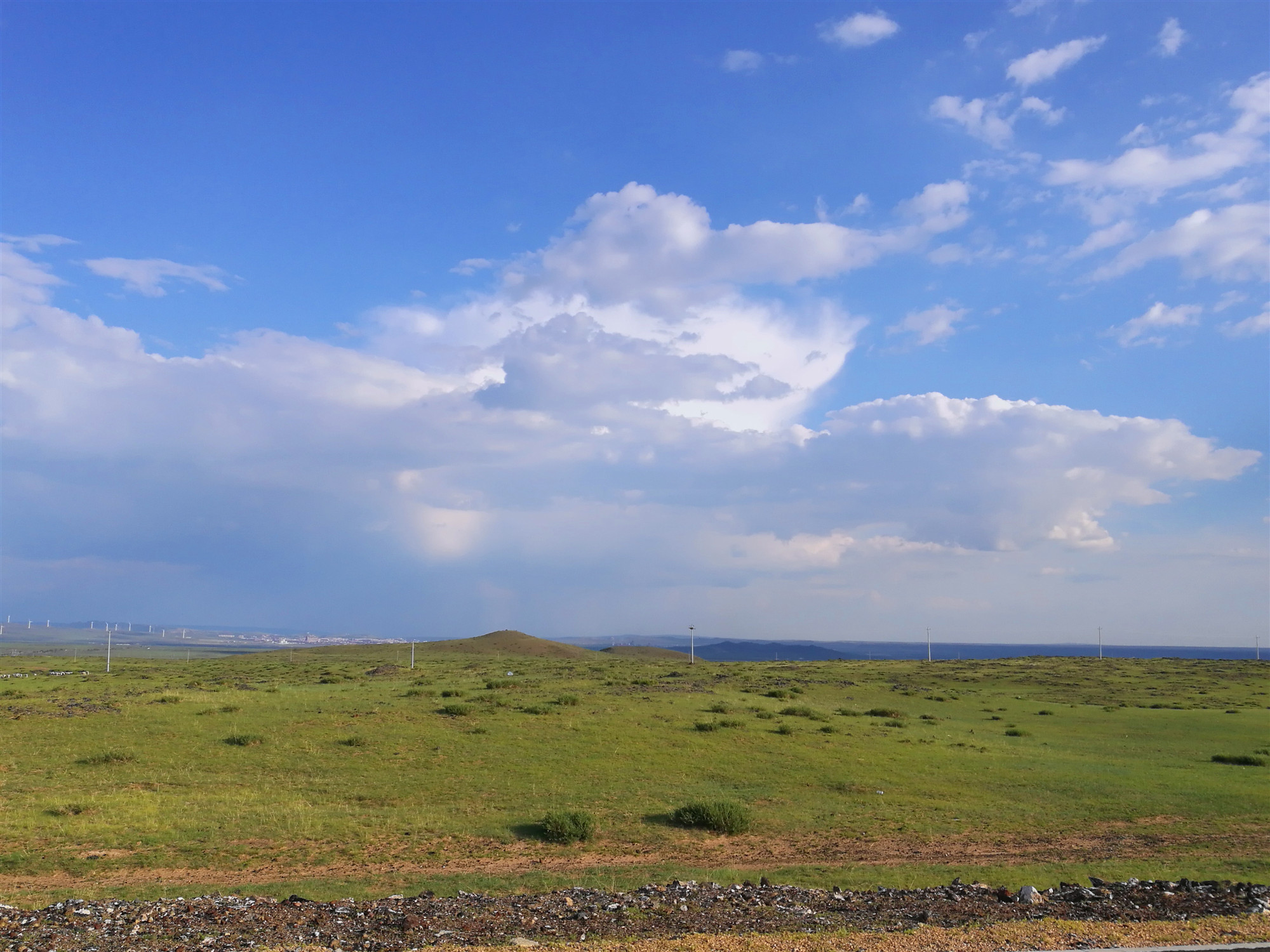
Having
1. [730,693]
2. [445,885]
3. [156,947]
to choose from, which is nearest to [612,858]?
[445,885]

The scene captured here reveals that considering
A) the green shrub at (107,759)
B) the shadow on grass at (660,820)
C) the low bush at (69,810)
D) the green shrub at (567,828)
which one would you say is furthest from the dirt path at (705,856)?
the green shrub at (107,759)

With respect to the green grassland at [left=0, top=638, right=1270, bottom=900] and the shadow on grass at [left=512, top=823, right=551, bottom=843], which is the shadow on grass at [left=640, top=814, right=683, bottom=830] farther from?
the shadow on grass at [left=512, top=823, right=551, bottom=843]

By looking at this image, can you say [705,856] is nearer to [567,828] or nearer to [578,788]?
[567,828]

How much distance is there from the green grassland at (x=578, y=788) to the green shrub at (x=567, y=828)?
388 millimetres

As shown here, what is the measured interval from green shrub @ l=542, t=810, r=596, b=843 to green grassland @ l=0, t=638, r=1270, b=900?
0.39m

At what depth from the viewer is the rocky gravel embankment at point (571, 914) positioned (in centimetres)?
1273

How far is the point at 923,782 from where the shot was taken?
2978cm

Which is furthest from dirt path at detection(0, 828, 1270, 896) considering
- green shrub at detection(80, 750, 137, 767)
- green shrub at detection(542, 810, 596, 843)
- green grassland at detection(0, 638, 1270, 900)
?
green shrub at detection(80, 750, 137, 767)

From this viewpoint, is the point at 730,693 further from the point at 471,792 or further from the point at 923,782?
Result: the point at 471,792

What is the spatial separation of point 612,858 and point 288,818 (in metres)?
9.58

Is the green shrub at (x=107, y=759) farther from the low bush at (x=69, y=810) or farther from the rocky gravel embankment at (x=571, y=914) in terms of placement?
the rocky gravel embankment at (x=571, y=914)

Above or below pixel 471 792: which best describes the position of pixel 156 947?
above

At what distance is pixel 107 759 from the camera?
95.4ft

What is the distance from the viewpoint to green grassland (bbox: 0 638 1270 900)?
63.1 feet
